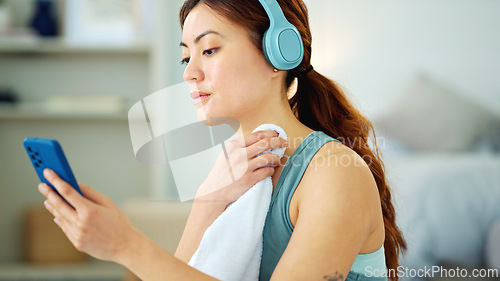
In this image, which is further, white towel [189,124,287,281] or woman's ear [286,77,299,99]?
Answer: woman's ear [286,77,299,99]

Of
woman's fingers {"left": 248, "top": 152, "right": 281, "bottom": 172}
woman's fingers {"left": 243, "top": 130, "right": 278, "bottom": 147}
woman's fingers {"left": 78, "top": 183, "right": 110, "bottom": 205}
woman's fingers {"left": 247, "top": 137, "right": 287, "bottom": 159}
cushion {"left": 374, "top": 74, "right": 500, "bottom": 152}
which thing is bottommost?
cushion {"left": 374, "top": 74, "right": 500, "bottom": 152}

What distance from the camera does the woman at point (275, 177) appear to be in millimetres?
642

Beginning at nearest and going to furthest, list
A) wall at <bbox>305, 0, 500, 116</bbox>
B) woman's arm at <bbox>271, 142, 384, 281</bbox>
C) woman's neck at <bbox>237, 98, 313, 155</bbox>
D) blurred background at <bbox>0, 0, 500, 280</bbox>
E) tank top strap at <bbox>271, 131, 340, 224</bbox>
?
woman's arm at <bbox>271, 142, 384, 281</bbox> → tank top strap at <bbox>271, 131, 340, 224</bbox> → woman's neck at <bbox>237, 98, 313, 155</bbox> → blurred background at <bbox>0, 0, 500, 280</bbox> → wall at <bbox>305, 0, 500, 116</bbox>

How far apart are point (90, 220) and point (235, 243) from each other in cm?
24

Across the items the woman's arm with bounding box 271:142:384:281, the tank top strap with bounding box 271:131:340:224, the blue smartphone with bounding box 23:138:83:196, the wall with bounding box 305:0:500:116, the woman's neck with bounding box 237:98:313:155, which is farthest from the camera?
the wall with bounding box 305:0:500:116

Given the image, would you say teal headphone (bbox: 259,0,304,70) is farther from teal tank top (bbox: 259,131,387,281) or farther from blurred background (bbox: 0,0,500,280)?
blurred background (bbox: 0,0,500,280)

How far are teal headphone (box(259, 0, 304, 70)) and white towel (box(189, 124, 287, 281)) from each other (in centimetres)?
24

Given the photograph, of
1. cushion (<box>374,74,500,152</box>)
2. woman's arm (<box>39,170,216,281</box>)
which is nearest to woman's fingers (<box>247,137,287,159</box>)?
woman's arm (<box>39,170,216,281</box>)

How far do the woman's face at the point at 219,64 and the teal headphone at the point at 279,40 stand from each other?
0.04 metres

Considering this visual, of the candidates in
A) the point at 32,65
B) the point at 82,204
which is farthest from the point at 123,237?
the point at 32,65

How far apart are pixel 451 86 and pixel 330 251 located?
119 inches

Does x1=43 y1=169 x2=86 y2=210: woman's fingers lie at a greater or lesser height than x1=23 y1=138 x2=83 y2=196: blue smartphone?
lesser

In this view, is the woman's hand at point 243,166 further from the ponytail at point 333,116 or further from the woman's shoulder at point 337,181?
the ponytail at point 333,116

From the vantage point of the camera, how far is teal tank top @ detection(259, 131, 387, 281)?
80 cm
